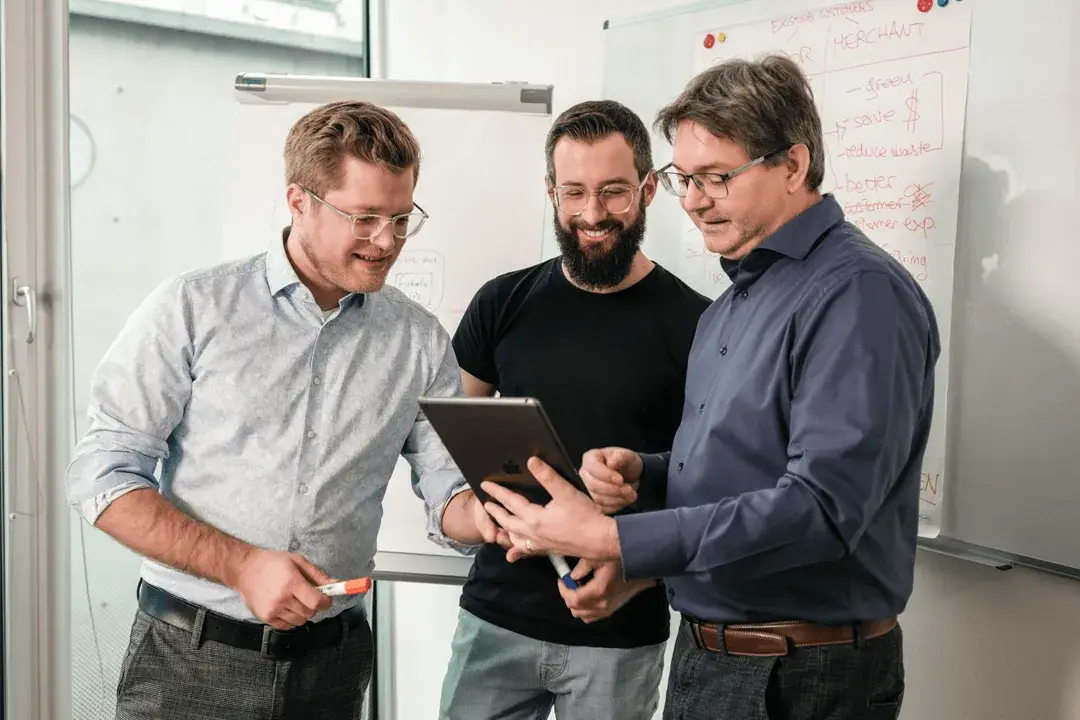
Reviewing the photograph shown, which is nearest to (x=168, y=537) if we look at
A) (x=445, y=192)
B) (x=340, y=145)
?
(x=340, y=145)

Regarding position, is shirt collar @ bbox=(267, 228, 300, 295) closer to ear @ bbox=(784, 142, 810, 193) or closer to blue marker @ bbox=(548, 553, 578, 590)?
blue marker @ bbox=(548, 553, 578, 590)

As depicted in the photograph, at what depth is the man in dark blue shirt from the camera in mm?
1430

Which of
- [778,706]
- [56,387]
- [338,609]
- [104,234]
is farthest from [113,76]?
[778,706]

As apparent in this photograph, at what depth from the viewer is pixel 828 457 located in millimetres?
1406

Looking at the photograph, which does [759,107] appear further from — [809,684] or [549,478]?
[809,684]

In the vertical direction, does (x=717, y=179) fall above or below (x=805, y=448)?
above

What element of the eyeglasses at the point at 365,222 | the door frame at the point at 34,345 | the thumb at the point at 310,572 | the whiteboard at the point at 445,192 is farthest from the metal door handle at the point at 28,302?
the thumb at the point at 310,572

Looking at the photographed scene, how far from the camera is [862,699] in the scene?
1.55 m

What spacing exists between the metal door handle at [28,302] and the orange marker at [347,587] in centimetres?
166

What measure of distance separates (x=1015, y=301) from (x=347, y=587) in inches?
53.0

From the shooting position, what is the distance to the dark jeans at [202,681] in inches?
62.2

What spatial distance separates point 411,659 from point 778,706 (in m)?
2.12

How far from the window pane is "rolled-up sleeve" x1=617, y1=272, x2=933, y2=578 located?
69.8 inches

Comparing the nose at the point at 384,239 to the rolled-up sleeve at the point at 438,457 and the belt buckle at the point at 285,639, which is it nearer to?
the rolled-up sleeve at the point at 438,457
